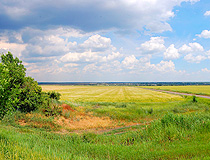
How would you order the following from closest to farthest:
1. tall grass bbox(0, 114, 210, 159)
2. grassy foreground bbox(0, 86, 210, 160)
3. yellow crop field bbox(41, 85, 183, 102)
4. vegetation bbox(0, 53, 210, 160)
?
tall grass bbox(0, 114, 210, 159)
grassy foreground bbox(0, 86, 210, 160)
vegetation bbox(0, 53, 210, 160)
yellow crop field bbox(41, 85, 183, 102)

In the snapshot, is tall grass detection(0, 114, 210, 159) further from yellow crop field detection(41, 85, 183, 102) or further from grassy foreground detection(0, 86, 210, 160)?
yellow crop field detection(41, 85, 183, 102)

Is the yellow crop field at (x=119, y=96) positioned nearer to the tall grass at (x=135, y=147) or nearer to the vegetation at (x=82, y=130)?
the vegetation at (x=82, y=130)

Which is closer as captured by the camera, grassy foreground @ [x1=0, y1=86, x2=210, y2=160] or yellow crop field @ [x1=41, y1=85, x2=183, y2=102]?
grassy foreground @ [x1=0, y1=86, x2=210, y2=160]

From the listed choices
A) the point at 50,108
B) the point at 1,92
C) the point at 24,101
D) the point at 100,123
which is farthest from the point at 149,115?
the point at 1,92

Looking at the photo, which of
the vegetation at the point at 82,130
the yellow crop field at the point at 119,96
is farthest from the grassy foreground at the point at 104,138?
the yellow crop field at the point at 119,96

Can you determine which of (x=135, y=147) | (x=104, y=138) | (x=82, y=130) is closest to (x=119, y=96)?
(x=82, y=130)

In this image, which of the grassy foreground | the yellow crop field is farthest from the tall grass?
the yellow crop field

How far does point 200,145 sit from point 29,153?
6812mm

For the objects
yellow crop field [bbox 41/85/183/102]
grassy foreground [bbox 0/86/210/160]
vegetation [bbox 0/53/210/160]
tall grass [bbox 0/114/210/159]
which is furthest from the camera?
yellow crop field [bbox 41/85/183/102]

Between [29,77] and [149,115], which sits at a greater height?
[29,77]

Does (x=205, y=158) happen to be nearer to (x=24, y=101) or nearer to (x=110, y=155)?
(x=110, y=155)

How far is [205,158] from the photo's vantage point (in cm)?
525

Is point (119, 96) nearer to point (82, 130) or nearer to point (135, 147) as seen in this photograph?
point (82, 130)

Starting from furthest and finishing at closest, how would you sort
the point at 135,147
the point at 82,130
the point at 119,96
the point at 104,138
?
1. the point at 119,96
2. the point at 82,130
3. the point at 104,138
4. the point at 135,147
